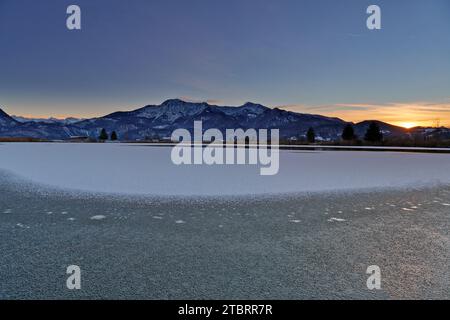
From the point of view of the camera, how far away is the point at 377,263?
15.8 ft

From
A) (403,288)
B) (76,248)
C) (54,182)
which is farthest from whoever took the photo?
(54,182)

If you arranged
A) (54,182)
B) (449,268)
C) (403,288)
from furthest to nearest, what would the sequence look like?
(54,182), (449,268), (403,288)
